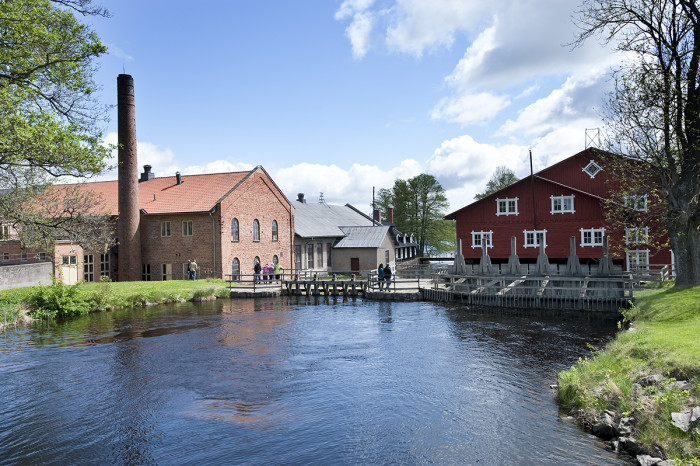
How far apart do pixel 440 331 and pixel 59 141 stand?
47.6 ft

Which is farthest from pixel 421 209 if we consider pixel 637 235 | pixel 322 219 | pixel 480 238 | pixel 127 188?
pixel 637 235

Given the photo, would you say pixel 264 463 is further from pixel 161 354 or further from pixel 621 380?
pixel 161 354

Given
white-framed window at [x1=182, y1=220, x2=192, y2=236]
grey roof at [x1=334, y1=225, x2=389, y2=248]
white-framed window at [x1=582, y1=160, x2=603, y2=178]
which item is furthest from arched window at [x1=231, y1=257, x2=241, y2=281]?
white-framed window at [x1=582, y1=160, x2=603, y2=178]

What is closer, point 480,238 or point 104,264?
point 104,264

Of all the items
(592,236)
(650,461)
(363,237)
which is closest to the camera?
(650,461)

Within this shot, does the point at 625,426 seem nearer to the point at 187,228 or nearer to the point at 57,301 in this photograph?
the point at 57,301

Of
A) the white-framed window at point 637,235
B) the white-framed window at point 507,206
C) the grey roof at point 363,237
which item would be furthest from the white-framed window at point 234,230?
the white-framed window at point 637,235

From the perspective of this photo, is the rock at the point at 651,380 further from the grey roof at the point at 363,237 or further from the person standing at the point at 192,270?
the grey roof at the point at 363,237

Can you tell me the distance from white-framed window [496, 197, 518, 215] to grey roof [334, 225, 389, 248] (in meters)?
11.2

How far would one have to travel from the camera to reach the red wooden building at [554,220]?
32.9 metres

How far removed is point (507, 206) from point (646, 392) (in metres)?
27.6

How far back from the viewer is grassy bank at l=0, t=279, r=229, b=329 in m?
20.8

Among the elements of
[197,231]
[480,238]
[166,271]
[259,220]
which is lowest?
[166,271]

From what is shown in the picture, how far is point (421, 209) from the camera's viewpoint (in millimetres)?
63000
